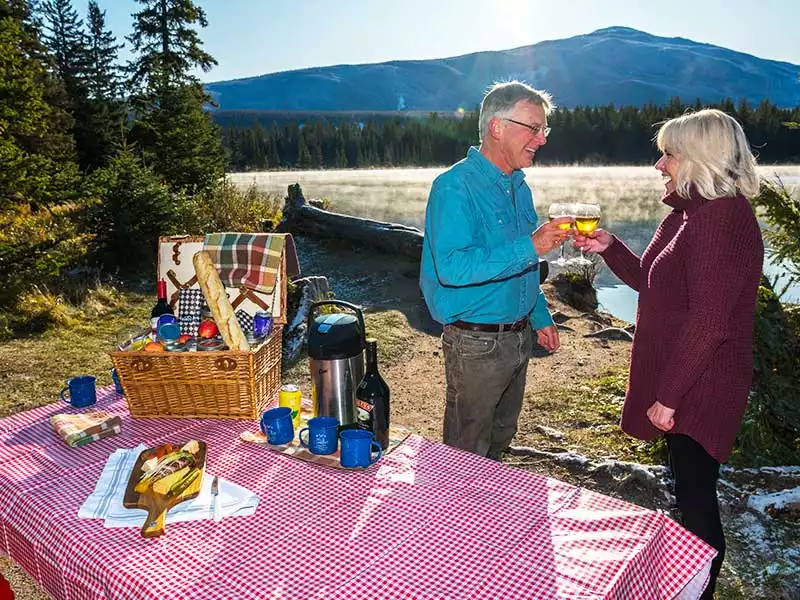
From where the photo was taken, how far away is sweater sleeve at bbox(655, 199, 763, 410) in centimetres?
228

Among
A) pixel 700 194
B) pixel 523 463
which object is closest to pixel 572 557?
pixel 700 194

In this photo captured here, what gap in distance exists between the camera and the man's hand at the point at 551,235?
2.88 meters

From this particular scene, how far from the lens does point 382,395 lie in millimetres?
2414

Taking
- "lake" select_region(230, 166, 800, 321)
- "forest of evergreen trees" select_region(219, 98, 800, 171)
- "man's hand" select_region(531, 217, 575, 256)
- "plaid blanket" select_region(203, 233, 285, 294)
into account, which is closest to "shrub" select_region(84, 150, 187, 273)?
"lake" select_region(230, 166, 800, 321)

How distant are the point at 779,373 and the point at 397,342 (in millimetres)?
4600

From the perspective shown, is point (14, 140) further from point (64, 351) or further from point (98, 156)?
point (98, 156)

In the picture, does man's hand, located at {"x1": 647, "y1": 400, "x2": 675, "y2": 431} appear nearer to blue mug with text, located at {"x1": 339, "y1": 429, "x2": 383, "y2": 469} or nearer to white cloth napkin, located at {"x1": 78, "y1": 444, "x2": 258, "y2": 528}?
blue mug with text, located at {"x1": 339, "y1": 429, "x2": 383, "y2": 469}

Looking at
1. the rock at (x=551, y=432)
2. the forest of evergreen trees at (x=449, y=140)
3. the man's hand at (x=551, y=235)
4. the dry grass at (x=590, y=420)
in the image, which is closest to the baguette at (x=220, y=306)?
the man's hand at (x=551, y=235)

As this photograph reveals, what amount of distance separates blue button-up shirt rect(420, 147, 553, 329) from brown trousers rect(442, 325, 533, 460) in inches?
4.5

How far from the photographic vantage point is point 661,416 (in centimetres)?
246

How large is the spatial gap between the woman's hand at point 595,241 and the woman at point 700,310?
32 cm

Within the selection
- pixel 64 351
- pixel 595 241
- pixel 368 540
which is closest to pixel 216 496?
pixel 368 540

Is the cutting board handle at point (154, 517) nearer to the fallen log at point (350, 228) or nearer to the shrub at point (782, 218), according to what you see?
the shrub at point (782, 218)

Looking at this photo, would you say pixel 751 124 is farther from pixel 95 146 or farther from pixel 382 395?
pixel 95 146
